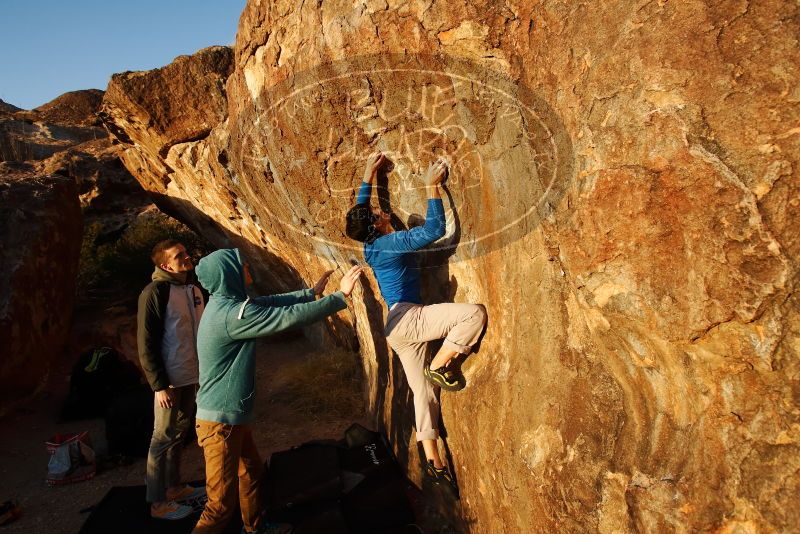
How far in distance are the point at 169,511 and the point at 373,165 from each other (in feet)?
8.78

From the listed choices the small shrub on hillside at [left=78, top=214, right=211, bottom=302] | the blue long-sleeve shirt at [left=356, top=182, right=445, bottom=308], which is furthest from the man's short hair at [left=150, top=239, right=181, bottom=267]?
the small shrub on hillside at [left=78, top=214, right=211, bottom=302]

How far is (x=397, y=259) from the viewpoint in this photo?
10.4ft

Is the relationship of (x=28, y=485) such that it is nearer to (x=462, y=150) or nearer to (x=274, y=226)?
(x=274, y=226)

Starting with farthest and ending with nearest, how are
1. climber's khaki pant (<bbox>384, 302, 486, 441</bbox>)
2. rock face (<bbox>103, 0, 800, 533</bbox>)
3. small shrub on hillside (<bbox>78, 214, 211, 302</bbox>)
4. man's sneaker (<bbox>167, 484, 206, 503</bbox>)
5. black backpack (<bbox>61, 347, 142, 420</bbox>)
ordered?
1. small shrub on hillside (<bbox>78, 214, 211, 302</bbox>)
2. black backpack (<bbox>61, 347, 142, 420</bbox>)
3. man's sneaker (<bbox>167, 484, 206, 503</bbox>)
4. climber's khaki pant (<bbox>384, 302, 486, 441</bbox>)
5. rock face (<bbox>103, 0, 800, 533</bbox>)

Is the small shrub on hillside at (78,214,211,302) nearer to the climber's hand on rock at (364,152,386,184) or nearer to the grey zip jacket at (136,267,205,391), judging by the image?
the grey zip jacket at (136,267,205,391)

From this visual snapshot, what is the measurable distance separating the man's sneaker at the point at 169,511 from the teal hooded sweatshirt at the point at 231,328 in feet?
3.99

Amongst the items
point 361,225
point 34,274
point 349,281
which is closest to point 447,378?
point 349,281

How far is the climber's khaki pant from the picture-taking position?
288 centimetres

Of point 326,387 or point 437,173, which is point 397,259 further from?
point 326,387

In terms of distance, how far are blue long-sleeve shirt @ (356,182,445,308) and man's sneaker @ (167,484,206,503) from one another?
2010 millimetres

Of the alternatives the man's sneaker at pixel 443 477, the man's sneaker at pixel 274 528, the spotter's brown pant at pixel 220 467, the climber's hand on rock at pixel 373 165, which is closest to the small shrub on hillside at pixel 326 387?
the man's sneaker at pixel 274 528

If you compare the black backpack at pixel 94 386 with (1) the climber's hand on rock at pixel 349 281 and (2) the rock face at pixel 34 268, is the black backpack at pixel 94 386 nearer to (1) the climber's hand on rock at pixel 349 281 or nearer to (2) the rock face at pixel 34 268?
(2) the rock face at pixel 34 268

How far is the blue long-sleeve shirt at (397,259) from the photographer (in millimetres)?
3010

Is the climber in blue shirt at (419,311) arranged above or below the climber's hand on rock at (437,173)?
below
